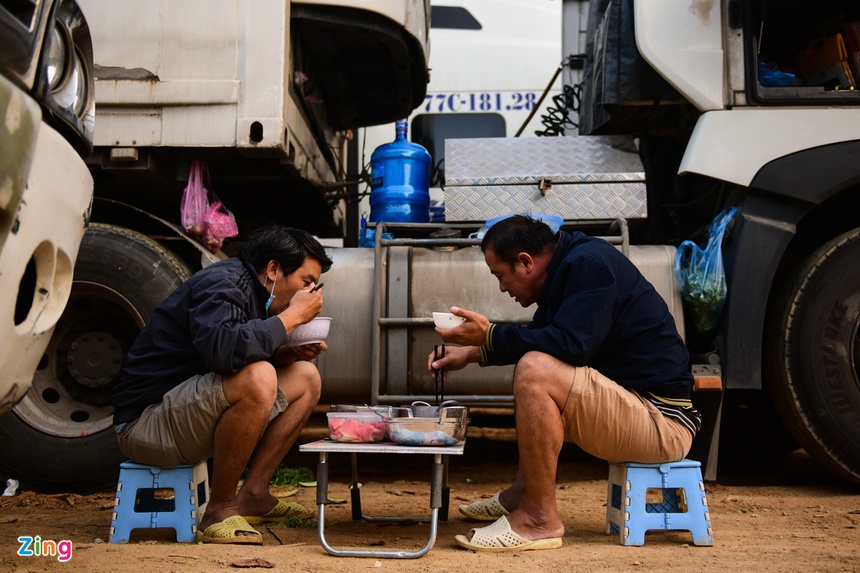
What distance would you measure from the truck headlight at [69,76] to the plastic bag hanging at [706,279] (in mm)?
2705

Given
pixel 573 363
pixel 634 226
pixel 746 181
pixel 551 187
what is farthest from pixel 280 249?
pixel 746 181

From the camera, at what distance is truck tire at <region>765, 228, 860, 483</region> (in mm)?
3768

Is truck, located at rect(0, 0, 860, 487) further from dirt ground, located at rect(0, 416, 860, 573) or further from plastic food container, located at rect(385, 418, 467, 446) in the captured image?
plastic food container, located at rect(385, 418, 467, 446)

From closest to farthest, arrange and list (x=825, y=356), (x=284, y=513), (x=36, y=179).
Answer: (x=36, y=179) < (x=284, y=513) < (x=825, y=356)

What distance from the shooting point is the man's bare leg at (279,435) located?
3199mm

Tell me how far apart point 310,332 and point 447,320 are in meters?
0.53

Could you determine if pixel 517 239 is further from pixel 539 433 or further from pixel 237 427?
pixel 237 427

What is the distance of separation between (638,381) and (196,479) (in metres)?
1.66

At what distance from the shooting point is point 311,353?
10.9 feet

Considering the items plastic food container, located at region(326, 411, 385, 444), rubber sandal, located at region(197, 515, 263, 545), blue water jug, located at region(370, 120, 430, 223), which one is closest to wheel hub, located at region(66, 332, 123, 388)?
rubber sandal, located at region(197, 515, 263, 545)

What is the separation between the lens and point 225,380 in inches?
115

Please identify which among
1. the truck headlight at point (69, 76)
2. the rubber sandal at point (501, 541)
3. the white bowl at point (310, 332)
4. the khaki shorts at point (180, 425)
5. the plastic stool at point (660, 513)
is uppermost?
the truck headlight at point (69, 76)

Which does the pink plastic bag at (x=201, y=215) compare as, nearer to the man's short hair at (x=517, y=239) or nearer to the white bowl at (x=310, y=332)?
the white bowl at (x=310, y=332)

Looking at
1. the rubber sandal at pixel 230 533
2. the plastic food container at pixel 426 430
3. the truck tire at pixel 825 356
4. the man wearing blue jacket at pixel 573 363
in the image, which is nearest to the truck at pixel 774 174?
the truck tire at pixel 825 356
